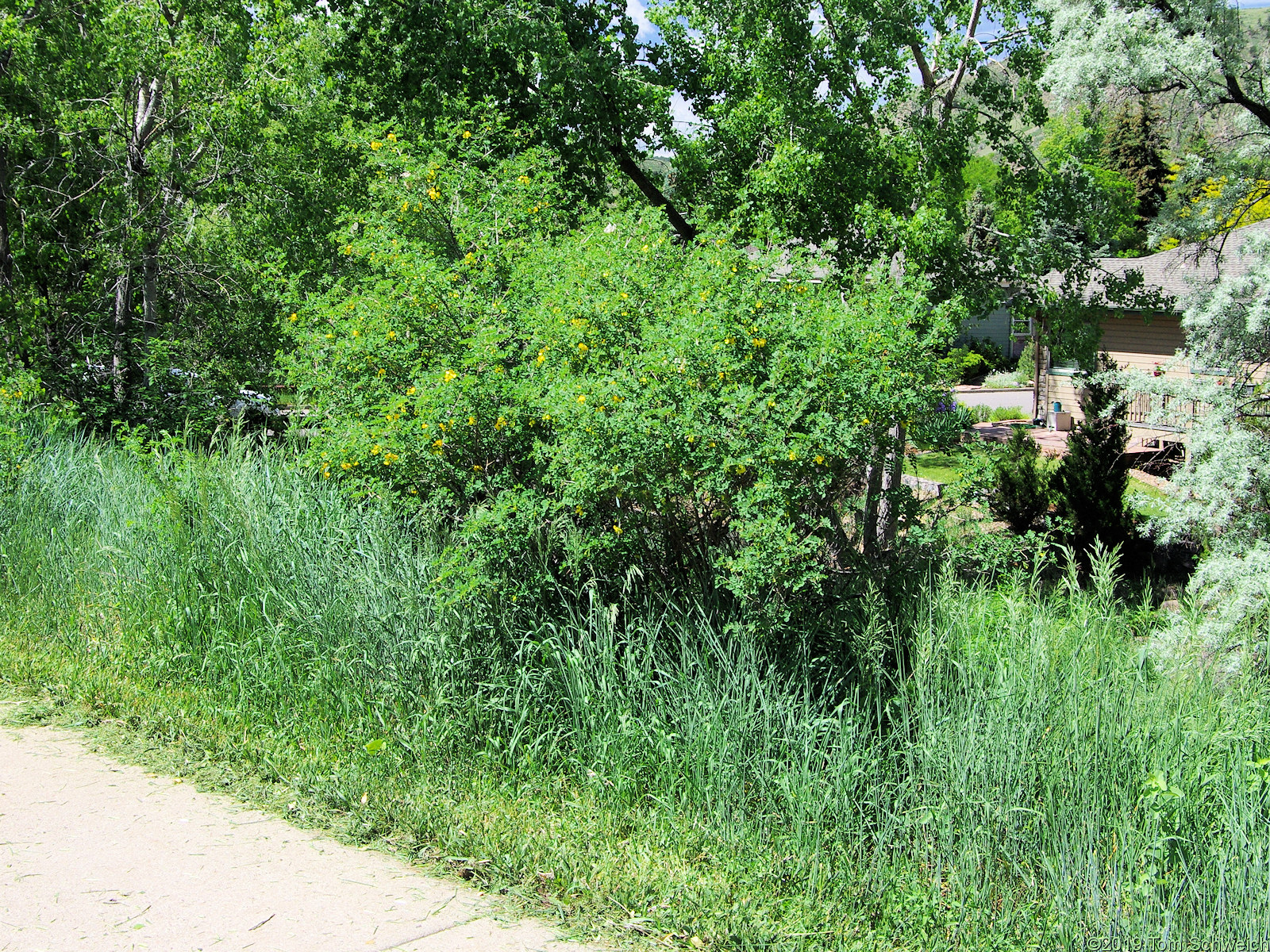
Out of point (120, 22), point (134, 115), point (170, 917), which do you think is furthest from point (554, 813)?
point (134, 115)

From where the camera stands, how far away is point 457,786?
173 inches

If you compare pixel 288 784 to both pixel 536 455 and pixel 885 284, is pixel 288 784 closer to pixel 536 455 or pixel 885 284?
pixel 536 455

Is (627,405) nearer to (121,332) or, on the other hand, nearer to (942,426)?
(942,426)

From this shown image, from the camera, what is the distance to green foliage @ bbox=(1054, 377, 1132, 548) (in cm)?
1166

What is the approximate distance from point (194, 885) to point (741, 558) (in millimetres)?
2435

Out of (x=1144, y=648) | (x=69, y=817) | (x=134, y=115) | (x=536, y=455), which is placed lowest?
(x=69, y=817)

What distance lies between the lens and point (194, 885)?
3.71m

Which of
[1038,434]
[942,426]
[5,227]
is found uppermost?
[5,227]

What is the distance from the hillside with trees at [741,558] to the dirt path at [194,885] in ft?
0.78

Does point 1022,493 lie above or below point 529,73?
below

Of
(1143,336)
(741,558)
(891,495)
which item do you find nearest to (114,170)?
(891,495)

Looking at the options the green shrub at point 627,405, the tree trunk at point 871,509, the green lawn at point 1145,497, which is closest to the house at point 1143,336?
the green lawn at point 1145,497

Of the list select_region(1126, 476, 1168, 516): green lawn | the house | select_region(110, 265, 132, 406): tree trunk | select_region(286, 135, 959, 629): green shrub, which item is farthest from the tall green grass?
select_region(110, 265, 132, 406): tree trunk

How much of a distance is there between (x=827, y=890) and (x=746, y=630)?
3.97ft
